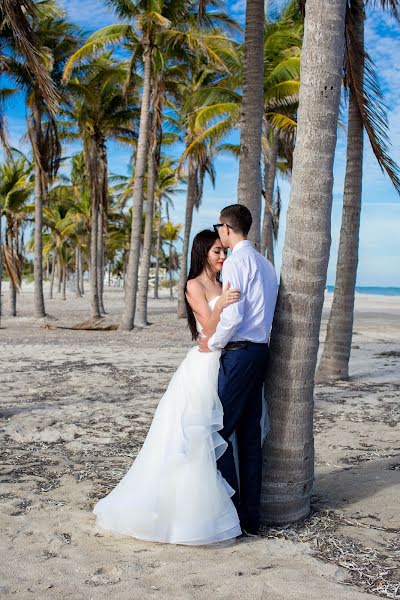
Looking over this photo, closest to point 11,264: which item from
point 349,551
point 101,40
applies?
point 101,40

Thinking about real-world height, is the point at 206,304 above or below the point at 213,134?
below

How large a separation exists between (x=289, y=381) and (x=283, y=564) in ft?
3.51

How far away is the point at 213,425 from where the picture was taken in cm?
363

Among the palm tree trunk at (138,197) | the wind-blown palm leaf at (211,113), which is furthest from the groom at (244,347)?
the wind-blown palm leaf at (211,113)

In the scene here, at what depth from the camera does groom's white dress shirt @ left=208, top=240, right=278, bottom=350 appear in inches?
140

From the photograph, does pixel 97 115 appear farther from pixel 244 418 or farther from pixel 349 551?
pixel 349 551

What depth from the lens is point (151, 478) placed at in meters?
3.70

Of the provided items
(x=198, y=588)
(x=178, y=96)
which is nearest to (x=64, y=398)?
(x=198, y=588)

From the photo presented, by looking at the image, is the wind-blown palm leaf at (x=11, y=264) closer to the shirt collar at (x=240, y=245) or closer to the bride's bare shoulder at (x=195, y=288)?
the bride's bare shoulder at (x=195, y=288)

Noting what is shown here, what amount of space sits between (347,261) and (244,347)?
20.5ft

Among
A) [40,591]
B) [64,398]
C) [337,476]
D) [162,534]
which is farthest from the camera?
[64,398]

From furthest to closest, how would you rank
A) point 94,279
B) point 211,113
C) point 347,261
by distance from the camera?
point 94,279 < point 211,113 < point 347,261

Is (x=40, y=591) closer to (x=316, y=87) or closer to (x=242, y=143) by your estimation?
(x=316, y=87)

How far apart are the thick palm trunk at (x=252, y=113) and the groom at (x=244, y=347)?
5.83 m
